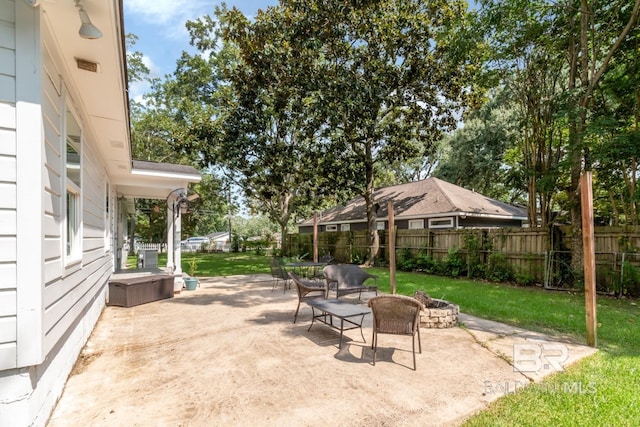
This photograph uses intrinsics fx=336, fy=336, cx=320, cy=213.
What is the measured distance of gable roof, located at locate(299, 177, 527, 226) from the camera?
51.3ft

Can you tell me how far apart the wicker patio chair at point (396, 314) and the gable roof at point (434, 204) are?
12.1 meters

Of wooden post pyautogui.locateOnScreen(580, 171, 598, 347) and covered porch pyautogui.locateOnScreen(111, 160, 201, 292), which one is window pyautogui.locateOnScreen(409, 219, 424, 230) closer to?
covered porch pyautogui.locateOnScreen(111, 160, 201, 292)

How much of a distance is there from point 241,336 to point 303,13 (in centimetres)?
1121

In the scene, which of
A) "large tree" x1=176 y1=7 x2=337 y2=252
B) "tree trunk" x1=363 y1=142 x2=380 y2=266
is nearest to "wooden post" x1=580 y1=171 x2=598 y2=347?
"large tree" x1=176 y1=7 x2=337 y2=252

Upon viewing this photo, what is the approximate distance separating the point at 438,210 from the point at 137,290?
1286 centimetres

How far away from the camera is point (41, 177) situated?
2.42 meters

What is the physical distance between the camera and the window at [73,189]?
3922 mm

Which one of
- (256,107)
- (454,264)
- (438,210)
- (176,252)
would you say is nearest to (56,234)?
(176,252)

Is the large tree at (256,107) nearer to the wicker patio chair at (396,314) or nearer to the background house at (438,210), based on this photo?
the background house at (438,210)

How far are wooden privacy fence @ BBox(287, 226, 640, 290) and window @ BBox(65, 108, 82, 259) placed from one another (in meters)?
10.8

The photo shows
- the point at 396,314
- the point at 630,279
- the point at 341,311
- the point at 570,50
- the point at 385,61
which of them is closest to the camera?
the point at 396,314

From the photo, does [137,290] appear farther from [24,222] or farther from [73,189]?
[24,222]

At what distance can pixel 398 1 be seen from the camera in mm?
12711

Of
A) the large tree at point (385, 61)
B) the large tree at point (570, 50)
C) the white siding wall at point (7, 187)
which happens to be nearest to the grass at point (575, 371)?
the large tree at point (570, 50)
